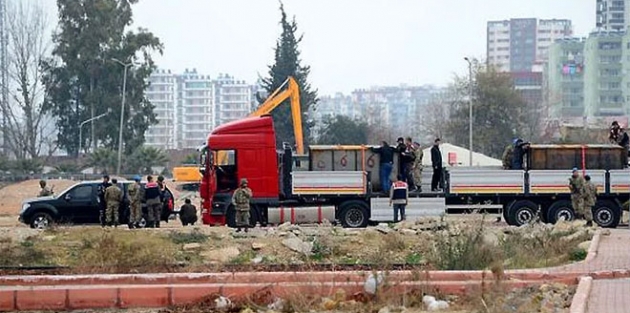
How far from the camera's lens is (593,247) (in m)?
21.1

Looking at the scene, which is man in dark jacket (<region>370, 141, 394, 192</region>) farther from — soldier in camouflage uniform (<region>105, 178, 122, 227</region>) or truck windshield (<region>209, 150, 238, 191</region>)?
soldier in camouflage uniform (<region>105, 178, 122, 227</region>)

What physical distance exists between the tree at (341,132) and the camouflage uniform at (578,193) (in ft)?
177

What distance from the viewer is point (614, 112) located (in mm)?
149625

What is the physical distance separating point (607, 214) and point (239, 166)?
1058 cm

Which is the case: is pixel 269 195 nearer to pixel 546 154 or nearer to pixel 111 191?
pixel 111 191

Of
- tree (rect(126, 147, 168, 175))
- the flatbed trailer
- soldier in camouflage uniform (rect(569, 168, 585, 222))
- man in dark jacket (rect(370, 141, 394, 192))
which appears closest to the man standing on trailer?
the flatbed trailer

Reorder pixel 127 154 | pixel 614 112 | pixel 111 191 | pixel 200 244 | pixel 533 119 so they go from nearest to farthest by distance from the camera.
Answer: pixel 200 244, pixel 111 191, pixel 127 154, pixel 533 119, pixel 614 112

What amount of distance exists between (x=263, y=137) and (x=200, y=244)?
875 cm

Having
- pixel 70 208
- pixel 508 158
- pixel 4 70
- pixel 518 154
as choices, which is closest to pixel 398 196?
pixel 518 154

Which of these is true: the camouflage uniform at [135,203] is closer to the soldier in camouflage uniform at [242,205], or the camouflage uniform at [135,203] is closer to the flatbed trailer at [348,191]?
the flatbed trailer at [348,191]

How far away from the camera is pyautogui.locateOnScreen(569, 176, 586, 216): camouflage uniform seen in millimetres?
30344

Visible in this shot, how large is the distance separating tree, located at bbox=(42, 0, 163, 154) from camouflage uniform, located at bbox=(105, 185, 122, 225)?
167 ft

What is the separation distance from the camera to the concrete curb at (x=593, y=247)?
19394 mm

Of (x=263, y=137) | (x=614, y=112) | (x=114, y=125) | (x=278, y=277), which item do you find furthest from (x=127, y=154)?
(x=614, y=112)
